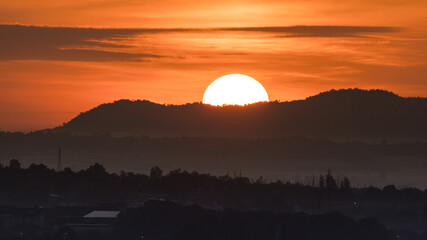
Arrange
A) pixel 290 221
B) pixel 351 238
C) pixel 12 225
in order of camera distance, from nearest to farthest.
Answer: pixel 351 238 → pixel 290 221 → pixel 12 225

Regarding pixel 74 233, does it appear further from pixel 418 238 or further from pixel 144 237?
pixel 418 238

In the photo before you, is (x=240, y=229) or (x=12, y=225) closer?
(x=240, y=229)

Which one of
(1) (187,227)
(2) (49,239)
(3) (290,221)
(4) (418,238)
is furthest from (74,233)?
(4) (418,238)

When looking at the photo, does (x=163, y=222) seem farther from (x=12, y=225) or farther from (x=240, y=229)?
(x=12, y=225)

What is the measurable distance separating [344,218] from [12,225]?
148ft

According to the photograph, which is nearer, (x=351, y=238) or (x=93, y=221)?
(x=351, y=238)

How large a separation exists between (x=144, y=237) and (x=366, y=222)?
A: 27.8m

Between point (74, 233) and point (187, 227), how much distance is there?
16063 millimetres

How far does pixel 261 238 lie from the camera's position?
166625mm

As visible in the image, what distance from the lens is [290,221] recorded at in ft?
581

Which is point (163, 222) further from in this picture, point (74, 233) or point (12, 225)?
point (12, 225)

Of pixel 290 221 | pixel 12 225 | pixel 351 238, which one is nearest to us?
pixel 351 238

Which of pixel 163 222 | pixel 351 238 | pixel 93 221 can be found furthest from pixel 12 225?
pixel 351 238

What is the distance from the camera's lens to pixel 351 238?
16625 cm
